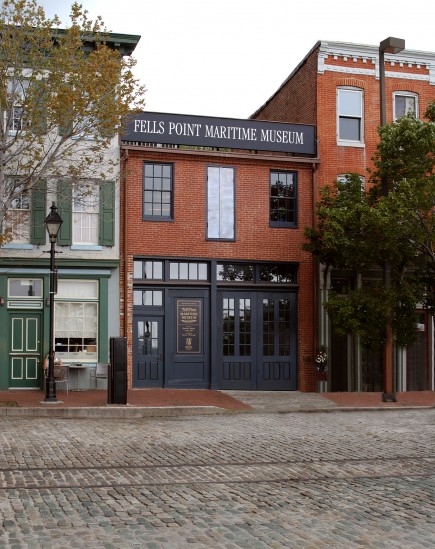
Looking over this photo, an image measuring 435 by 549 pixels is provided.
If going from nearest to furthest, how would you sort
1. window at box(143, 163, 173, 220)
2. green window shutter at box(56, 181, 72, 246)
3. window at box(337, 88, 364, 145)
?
green window shutter at box(56, 181, 72, 246) < window at box(143, 163, 173, 220) < window at box(337, 88, 364, 145)

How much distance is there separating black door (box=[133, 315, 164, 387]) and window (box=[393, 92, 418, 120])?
380 inches

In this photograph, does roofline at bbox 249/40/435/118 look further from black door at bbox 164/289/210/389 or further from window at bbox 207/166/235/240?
black door at bbox 164/289/210/389

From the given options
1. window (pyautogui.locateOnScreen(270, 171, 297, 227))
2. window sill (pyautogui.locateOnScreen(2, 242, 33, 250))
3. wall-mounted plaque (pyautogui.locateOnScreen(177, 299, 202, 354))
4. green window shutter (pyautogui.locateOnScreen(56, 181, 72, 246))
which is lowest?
wall-mounted plaque (pyautogui.locateOnScreen(177, 299, 202, 354))

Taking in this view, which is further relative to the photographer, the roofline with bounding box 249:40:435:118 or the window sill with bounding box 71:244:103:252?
the roofline with bounding box 249:40:435:118

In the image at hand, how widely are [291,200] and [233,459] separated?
12.5 metres

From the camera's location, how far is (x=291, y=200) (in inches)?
885

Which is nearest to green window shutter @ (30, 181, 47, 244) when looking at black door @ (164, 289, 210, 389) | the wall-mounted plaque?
black door @ (164, 289, 210, 389)

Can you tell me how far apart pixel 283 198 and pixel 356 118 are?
343 cm

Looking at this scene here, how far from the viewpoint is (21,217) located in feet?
66.0

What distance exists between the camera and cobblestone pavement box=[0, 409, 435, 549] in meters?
6.99

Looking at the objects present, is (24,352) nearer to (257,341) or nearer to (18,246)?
(18,246)

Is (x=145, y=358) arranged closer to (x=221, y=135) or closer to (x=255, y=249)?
(x=255, y=249)

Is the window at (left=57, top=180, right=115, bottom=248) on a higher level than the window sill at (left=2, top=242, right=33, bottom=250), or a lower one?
higher

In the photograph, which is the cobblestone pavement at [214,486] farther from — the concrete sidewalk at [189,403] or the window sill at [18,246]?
the window sill at [18,246]
